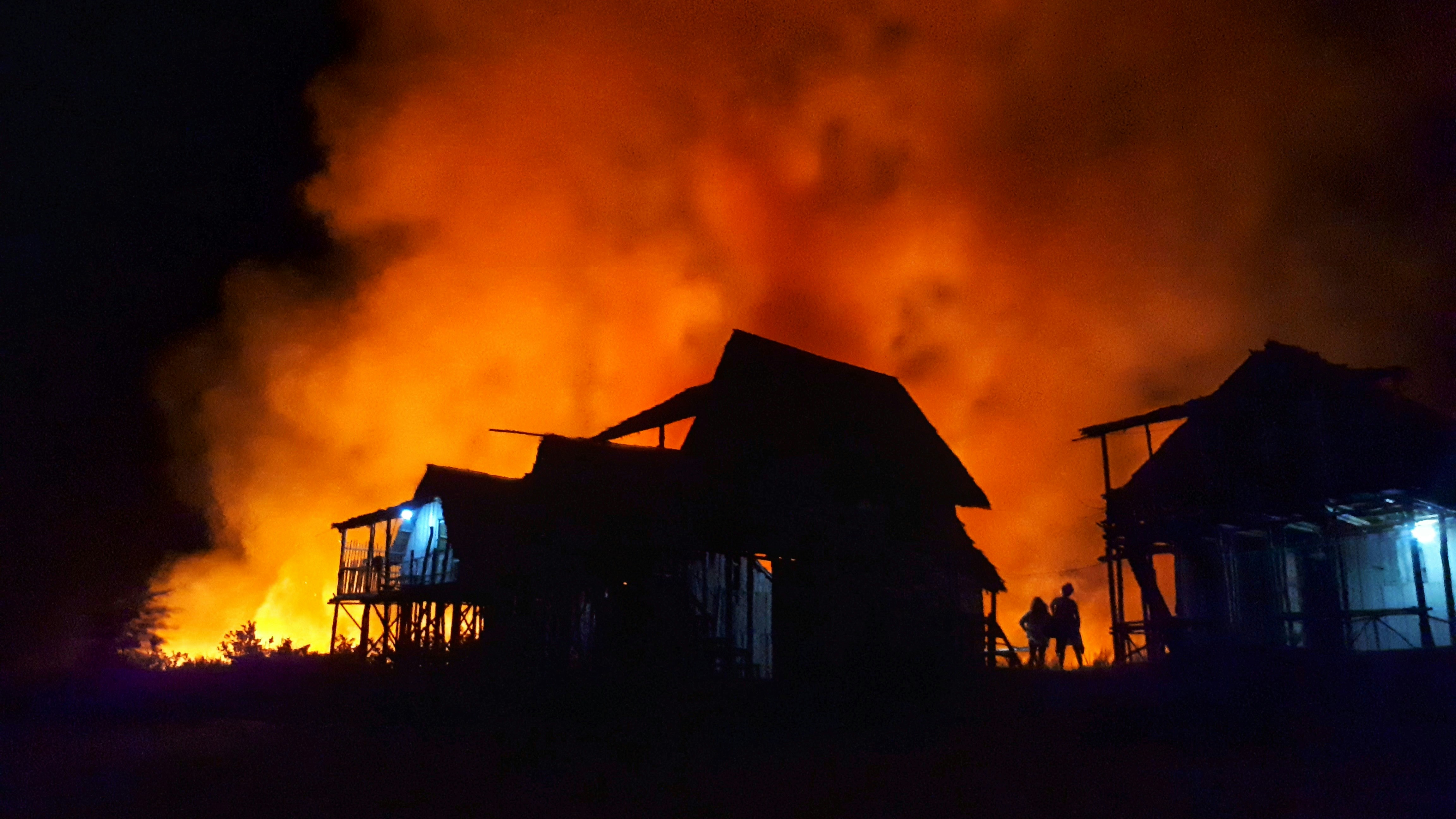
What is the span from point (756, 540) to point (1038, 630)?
830 cm

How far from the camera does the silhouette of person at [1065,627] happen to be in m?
18.7

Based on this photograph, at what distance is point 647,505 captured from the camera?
1523 centimetres

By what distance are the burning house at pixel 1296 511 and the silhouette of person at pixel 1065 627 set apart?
0.81 meters

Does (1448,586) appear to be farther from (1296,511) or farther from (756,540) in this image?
(756,540)

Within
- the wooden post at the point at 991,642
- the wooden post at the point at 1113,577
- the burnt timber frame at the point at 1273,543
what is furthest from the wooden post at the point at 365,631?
the burnt timber frame at the point at 1273,543

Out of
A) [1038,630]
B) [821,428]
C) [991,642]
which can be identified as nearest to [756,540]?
[821,428]

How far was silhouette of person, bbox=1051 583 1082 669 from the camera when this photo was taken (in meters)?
18.7

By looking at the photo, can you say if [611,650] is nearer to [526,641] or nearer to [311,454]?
[526,641]

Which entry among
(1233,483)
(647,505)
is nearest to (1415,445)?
(1233,483)

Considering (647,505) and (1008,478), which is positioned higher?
(1008,478)

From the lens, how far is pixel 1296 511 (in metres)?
17.3

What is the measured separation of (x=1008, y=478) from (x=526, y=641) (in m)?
28.9

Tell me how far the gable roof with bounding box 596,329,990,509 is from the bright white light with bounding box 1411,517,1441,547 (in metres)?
8.39

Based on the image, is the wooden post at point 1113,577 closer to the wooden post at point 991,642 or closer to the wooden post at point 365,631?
the wooden post at point 991,642
